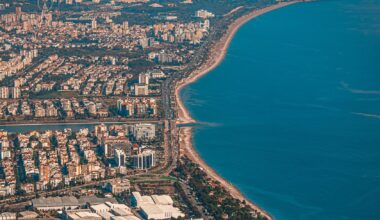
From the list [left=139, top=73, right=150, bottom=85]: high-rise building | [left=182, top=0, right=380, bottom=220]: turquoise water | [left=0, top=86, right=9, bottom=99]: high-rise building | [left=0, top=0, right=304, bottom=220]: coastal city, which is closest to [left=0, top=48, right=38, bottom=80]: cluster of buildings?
[left=0, top=0, right=304, bottom=220]: coastal city

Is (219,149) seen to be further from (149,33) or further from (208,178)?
(149,33)

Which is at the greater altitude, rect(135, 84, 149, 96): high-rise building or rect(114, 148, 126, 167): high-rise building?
rect(114, 148, 126, 167): high-rise building

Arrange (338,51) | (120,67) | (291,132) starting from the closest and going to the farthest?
(291,132) → (120,67) → (338,51)

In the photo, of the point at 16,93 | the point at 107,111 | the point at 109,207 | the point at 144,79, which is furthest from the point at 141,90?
the point at 109,207

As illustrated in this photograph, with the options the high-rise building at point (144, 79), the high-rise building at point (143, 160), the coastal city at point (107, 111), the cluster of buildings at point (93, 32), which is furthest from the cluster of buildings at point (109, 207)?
the cluster of buildings at point (93, 32)

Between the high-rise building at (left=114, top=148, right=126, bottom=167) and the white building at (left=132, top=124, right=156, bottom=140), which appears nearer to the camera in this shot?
the high-rise building at (left=114, top=148, right=126, bottom=167)

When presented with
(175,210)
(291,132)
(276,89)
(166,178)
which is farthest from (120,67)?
(175,210)

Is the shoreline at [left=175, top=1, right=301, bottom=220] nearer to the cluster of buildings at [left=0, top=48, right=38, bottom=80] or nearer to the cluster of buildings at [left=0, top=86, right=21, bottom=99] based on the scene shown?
the cluster of buildings at [left=0, top=86, right=21, bottom=99]
